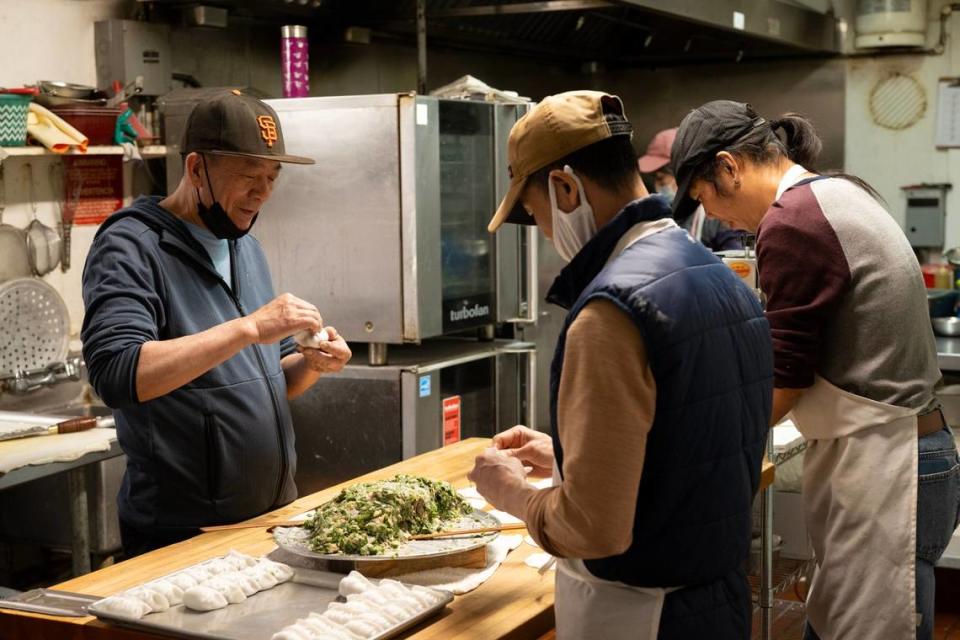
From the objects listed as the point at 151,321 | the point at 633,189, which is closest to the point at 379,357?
the point at 151,321

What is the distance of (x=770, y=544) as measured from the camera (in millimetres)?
3148

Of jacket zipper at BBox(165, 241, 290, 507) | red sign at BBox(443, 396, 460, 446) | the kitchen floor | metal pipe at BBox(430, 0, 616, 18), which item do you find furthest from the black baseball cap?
metal pipe at BBox(430, 0, 616, 18)

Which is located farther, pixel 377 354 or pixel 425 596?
pixel 377 354

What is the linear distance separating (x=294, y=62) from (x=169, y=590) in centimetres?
273

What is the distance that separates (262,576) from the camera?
2014 millimetres

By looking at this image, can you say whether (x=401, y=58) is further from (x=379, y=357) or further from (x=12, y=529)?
(x=12, y=529)

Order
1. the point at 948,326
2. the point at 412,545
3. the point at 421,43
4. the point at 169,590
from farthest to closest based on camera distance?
the point at 948,326 → the point at 421,43 → the point at 412,545 → the point at 169,590

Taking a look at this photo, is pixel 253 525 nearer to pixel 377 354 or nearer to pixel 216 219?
pixel 216 219

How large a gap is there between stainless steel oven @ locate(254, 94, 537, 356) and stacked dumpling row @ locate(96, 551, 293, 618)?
1750mm

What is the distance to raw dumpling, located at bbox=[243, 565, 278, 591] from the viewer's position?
78.8 inches

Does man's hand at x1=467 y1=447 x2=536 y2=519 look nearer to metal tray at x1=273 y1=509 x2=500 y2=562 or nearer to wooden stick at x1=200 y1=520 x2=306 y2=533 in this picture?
metal tray at x1=273 y1=509 x2=500 y2=562

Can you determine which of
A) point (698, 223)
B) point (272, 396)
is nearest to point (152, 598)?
point (272, 396)

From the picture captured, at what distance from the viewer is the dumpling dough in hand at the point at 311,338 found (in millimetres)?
2461

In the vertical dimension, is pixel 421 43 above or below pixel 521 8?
below
